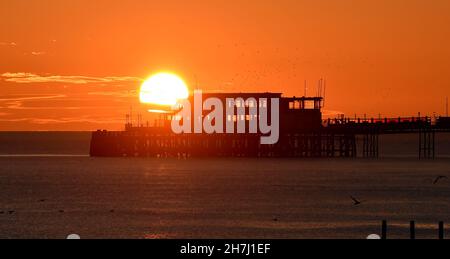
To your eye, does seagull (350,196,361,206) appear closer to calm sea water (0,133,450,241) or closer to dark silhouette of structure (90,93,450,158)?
calm sea water (0,133,450,241)

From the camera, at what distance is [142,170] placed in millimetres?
103875

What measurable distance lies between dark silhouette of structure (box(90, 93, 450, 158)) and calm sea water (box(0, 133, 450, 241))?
1490 centimetres

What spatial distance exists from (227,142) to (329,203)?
227ft

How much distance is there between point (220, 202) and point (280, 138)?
6420 centimetres

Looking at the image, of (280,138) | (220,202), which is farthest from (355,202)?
(280,138)

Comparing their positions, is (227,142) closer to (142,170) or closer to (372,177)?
(142,170)

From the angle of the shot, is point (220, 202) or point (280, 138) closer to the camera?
point (220, 202)

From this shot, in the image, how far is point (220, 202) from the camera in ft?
207

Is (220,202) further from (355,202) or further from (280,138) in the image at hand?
(280,138)

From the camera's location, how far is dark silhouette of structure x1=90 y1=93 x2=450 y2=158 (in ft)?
402

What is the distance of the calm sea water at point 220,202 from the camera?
1822 inches
